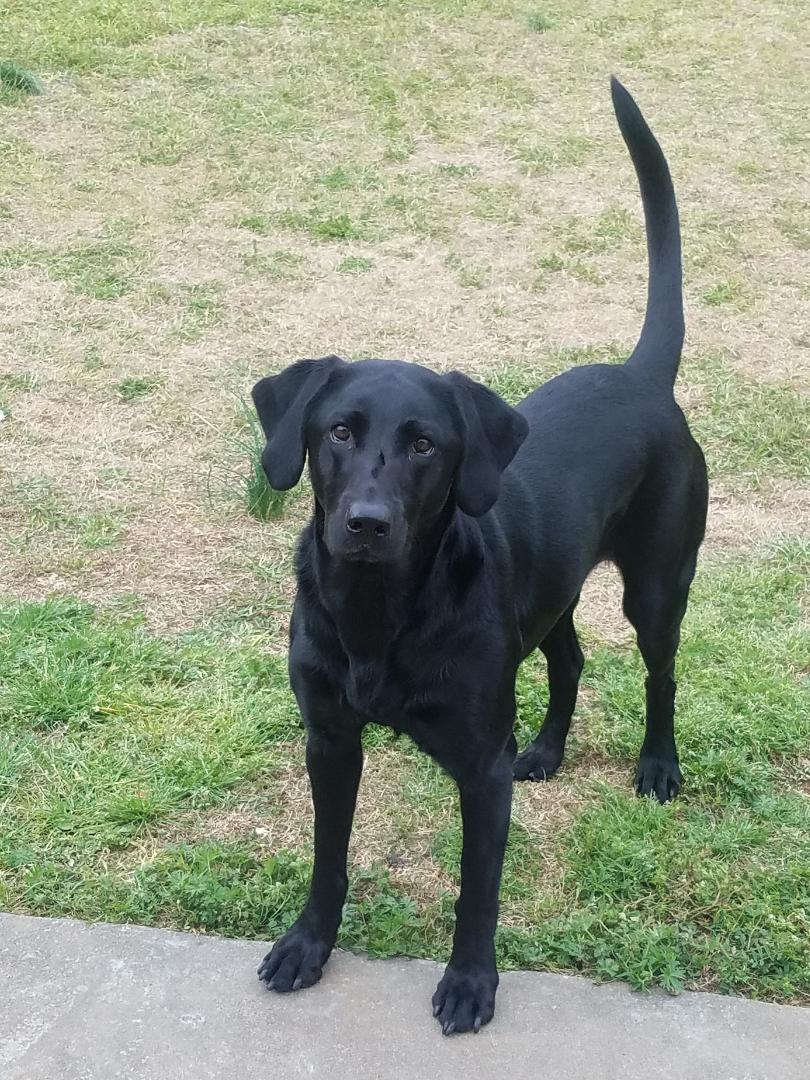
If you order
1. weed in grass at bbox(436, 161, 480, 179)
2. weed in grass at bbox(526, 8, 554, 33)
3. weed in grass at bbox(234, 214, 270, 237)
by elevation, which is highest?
weed in grass at bbox(526, 8, 554, 33)

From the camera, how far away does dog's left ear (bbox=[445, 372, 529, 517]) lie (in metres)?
2.56

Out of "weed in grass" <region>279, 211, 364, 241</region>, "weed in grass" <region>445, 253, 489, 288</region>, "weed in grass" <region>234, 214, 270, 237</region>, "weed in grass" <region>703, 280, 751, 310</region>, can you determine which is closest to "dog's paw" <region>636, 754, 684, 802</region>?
"weed in grass" <region>703, 280, 751, 310</region>

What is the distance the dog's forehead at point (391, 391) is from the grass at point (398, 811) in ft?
4.20

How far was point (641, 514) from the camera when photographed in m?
3.24

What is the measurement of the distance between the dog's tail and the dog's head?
89 centimetres

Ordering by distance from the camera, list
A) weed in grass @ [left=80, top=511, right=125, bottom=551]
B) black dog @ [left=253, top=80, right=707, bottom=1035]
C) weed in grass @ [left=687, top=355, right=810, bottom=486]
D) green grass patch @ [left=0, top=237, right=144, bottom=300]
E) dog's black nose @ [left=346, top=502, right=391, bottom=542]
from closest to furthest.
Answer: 1. dog's black nose @ [left=346, top=502, right=391, bottom=542]
2. black dog @ [left=253, top=80, right=707, bottom=1035]
3. weed in grass @ [left=80, top=511, right=125, bottom=551]
4. weed in grass @ [left=687, top=355, right=810, bottom=486]
5. green grass patch @ [left=0, top=237, right=144, bottom=300]

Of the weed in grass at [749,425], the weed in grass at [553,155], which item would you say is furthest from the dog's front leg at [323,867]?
the weed in grass at [553,155]

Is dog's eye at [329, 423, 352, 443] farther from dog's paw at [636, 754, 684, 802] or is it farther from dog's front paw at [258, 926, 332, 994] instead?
dog's paw at [636, 754, 684, 802]

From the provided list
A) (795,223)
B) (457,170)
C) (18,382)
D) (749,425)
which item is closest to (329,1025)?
(749,425)

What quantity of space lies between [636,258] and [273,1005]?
214 inches

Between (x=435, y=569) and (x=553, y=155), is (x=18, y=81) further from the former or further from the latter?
(x=435, y=569)

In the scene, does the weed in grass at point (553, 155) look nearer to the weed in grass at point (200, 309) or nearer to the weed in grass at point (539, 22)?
the weed in grass at point (539, 22)

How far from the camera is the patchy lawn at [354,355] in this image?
126 inches

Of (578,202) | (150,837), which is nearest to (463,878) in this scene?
(150,837)
